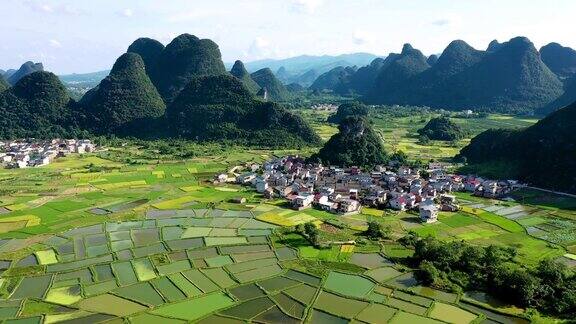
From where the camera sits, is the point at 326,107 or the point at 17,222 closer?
the point at 17,222

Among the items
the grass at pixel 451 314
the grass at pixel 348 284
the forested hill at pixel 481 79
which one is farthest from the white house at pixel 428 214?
the forested hill at pixel 481 79

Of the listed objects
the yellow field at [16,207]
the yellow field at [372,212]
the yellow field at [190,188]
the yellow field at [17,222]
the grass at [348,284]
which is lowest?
the yellow field at [372,212]

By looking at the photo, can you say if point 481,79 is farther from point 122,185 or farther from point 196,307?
point 196,307

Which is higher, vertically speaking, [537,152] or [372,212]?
[537,152]

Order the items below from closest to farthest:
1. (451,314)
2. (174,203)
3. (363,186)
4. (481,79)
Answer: (451,314) → (174,203) → (363,186) → (481,79)

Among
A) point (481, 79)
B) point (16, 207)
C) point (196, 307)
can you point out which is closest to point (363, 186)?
point (196, 307)

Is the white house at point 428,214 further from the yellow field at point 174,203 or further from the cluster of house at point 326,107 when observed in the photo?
the cluster of house at point 326,107

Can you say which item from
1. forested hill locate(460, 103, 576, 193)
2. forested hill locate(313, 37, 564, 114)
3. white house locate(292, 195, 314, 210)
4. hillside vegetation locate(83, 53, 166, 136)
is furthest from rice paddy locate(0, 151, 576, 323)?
forested hill locate(313, 37, 564, 114)
